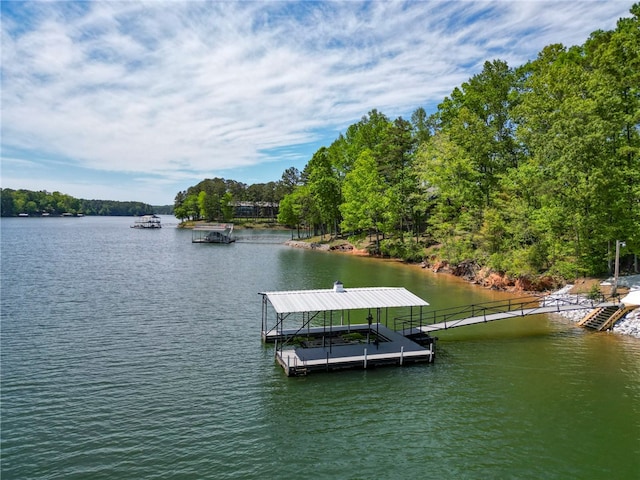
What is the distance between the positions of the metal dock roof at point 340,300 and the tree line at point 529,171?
20.9 meters

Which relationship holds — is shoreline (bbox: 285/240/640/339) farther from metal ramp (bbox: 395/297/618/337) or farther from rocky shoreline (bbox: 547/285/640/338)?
metal ramp (bbox: 395/297/618/337)

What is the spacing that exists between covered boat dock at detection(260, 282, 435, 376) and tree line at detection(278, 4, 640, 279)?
68.2ft

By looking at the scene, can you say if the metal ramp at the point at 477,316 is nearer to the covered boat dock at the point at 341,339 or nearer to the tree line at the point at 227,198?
the covered boat dock at the point at 341,339

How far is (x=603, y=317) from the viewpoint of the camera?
31.8 metres

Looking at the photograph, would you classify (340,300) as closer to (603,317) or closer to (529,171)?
(603,317)

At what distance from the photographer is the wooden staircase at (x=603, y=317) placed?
102 ft

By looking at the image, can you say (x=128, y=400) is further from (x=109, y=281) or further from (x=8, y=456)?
(x=109, y=281)

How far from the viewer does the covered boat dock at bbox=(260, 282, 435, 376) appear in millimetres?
23656

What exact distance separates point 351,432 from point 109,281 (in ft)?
130

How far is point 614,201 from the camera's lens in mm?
36188

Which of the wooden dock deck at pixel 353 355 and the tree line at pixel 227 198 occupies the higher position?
the tree line at pixel 227 198

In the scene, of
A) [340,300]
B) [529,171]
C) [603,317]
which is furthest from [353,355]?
[529,171]

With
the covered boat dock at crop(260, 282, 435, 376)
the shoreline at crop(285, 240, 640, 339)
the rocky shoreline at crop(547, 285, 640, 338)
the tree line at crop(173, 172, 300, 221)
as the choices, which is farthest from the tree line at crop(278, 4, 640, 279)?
the tree line at crop(173, 172, 300, 221)

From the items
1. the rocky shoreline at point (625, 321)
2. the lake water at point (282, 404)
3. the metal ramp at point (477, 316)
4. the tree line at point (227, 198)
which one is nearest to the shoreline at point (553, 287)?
the rocky shoreline at point (625, 321)
